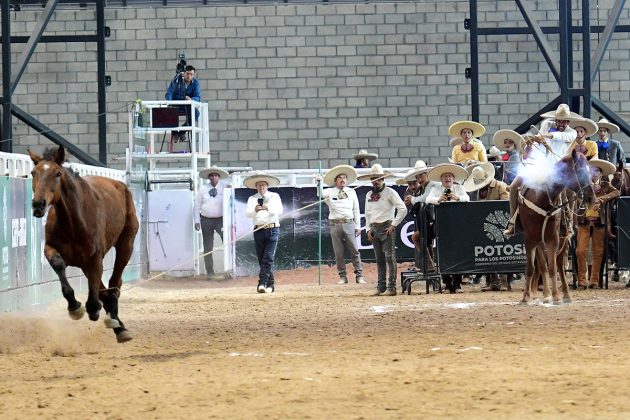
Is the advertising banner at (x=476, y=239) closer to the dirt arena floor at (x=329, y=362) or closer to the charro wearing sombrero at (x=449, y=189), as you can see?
the charro wearing sombrero at (x=449, y=189)

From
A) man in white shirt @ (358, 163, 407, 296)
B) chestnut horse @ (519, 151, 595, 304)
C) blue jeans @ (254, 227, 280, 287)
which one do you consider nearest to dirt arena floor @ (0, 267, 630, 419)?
chestnut horse @ (519, 151, 595, 304)

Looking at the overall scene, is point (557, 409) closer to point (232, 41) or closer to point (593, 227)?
point (593, 227)

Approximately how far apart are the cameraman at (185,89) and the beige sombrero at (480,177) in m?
7.83

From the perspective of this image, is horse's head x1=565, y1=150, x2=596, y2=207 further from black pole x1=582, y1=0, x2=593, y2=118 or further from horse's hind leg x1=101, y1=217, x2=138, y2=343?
black pole x1=582, y1=0, x2=593, y2=118

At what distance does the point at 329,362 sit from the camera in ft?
34.8

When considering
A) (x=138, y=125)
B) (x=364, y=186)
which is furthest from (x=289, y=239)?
(x=138, y=125)

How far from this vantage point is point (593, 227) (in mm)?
20828

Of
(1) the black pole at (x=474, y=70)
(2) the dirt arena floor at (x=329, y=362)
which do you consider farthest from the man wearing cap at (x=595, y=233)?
(1) the black pole at (x=474, y=70)

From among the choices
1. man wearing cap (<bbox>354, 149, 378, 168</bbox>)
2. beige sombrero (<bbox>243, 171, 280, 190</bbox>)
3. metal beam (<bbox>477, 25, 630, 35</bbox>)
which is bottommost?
beige sombrero (<bbox>243, 171, 280, 190</bbox>)

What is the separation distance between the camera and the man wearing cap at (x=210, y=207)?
2608cm

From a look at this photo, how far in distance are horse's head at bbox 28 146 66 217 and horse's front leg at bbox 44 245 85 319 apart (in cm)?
49

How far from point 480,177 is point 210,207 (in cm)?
743

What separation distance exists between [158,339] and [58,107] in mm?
18591

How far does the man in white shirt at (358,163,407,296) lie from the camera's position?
20109 millimetres
